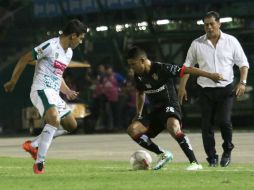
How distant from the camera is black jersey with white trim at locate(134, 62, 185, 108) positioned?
45.3 ft

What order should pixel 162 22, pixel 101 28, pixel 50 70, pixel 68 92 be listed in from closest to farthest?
pixel 50 70
pixel 68 92
pixel 162 22
pixel 101 28

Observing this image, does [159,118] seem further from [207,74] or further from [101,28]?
[101,28]

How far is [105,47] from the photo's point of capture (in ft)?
112

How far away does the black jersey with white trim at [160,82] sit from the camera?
45.3ft

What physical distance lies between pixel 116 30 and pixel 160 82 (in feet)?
64.9

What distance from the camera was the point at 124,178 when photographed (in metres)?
12.1

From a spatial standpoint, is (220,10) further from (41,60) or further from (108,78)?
(41,60)

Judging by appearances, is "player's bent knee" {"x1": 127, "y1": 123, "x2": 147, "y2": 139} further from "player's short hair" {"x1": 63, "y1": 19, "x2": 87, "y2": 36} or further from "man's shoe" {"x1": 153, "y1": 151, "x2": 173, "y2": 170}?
"player's short hair" {"x1": 63, "y1": 19, "x2": 87, "y2": 36}

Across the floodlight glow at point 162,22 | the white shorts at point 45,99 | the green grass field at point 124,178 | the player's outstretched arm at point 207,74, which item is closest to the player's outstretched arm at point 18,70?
the white shorts at point 45,99

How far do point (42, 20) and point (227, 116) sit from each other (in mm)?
21118

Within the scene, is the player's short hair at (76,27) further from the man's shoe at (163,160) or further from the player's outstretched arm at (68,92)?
the man's shoe at (163,160)

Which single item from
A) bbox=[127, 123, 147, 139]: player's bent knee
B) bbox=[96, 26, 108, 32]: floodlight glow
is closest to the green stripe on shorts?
bbox=[127, 123, 147, 139]: player's bent knee

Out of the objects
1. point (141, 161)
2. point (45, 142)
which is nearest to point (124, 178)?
point (141, 161)

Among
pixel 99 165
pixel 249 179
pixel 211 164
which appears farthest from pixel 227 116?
pixel 249 179
